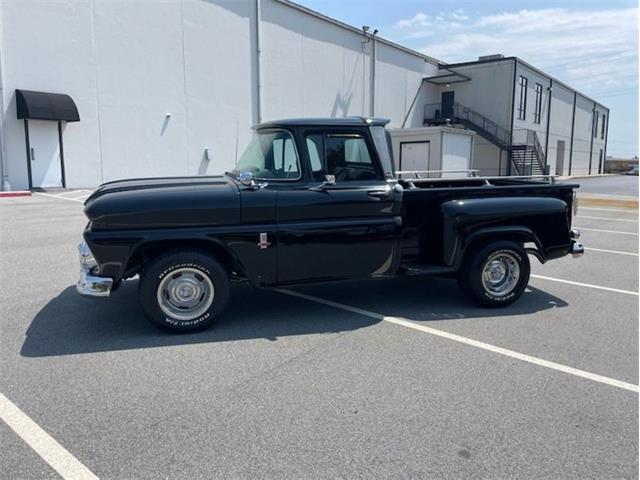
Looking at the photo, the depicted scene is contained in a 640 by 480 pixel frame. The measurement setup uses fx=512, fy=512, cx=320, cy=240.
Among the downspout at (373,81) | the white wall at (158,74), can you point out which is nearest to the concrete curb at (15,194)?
the white wall at (158,74)

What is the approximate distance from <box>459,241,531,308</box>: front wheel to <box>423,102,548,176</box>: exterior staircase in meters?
Answer: 36.5

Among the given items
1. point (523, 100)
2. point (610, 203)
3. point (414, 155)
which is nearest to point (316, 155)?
point (610, 203)

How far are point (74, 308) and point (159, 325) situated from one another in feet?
4.62

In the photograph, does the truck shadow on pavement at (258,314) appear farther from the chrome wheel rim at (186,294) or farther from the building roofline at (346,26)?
the building roofline at (346,26)

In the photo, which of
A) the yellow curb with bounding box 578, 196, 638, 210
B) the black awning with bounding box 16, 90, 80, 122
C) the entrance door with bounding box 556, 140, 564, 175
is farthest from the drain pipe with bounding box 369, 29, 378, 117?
the entrance door with bounding box 556, 140, 564, 175

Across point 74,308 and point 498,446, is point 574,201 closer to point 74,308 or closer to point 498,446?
point 498,446

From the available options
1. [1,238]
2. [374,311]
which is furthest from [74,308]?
[1,238]

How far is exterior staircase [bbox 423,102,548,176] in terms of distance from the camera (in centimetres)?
4091

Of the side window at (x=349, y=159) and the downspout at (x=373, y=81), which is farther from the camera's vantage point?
the downspout at (x=373, y=81)

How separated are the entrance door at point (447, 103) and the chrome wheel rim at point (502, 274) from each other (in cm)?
3928

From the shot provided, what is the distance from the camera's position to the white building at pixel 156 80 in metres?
18.6

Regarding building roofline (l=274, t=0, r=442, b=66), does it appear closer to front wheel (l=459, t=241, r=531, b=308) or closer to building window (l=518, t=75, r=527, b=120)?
building window (l=518, t=75, r=527, b=120)

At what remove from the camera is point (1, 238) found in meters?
9.35

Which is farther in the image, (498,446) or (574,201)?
(574,201)
